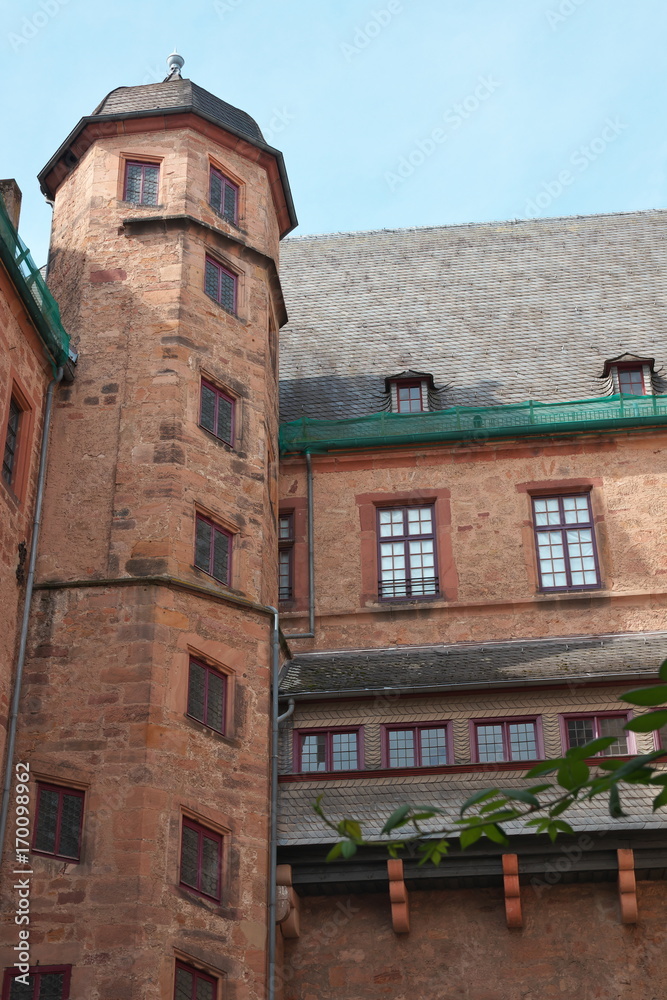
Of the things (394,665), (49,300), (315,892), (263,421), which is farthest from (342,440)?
(315,892)

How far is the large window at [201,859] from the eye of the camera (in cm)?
1501

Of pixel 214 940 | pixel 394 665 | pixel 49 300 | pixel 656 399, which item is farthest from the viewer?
pixel 656 399

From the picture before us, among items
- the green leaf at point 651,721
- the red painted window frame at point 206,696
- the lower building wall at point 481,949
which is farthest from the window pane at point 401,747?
the green leaf at point 651,721

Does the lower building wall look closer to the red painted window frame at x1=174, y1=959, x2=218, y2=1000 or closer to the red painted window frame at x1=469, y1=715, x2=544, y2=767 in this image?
the red painted window frame at x1=174, y1=959, x2=218, y2=1000

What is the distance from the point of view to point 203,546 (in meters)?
17.3

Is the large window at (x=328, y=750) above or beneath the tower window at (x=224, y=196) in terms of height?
beneath

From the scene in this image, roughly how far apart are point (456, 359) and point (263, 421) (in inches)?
227

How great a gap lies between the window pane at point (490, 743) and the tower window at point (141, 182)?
8.91 metres

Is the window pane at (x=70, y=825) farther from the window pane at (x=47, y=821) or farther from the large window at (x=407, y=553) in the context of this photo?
the large window at (x=407, y=553)

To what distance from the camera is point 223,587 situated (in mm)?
17281

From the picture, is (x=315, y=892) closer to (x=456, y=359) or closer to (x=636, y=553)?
(x=636, y=553)

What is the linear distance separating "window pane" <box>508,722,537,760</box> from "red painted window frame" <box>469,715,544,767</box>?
0.03 meters

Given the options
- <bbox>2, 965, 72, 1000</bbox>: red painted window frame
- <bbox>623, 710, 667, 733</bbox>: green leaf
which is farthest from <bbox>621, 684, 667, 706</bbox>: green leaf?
<bbox>2, 965, 72, 1000</bbox>: red painted window frame

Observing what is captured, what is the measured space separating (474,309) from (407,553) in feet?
21.3
